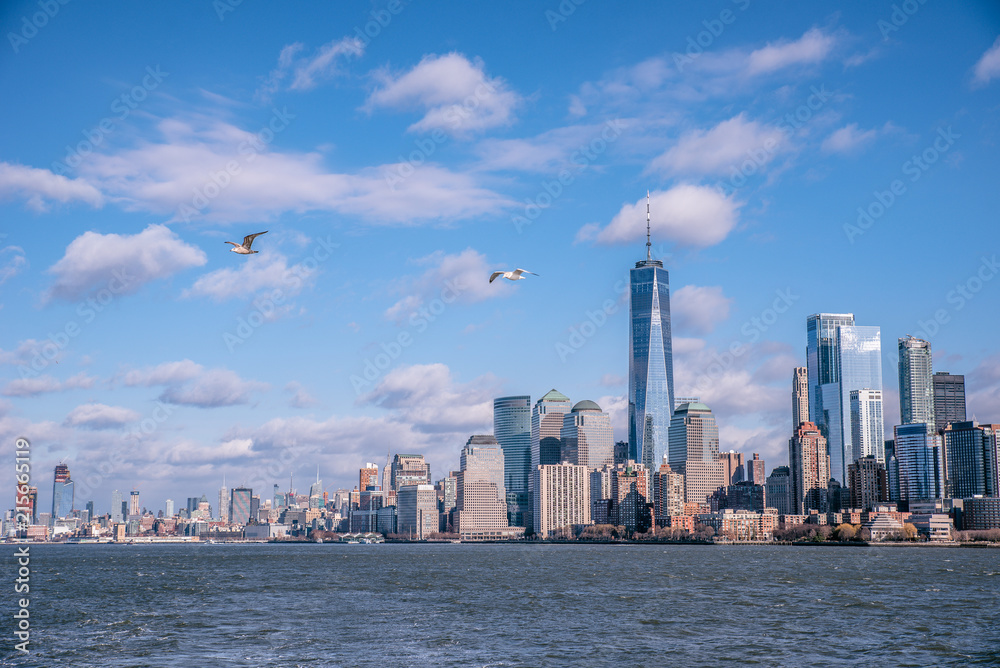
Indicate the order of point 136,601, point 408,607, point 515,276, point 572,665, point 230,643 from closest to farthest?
1. point 572,665
2. point 230,643
3. point 515,276
4. point 408,607
5. point 136,601

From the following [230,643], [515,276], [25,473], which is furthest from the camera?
[515,276]

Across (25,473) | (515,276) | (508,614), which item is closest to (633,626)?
(508,614)

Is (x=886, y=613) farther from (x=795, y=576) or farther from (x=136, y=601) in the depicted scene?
(x=136, y=601)

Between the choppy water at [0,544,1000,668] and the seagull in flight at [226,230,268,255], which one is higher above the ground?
the seagull in flight at [226,230,268,255]

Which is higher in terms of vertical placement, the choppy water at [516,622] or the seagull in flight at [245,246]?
the seagull in flight at [245,246]

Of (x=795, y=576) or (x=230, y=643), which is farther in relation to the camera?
(x=795, y=576)

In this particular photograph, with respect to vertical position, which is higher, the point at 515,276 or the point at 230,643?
the point at 515,276

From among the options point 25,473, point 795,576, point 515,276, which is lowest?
point 795,576
